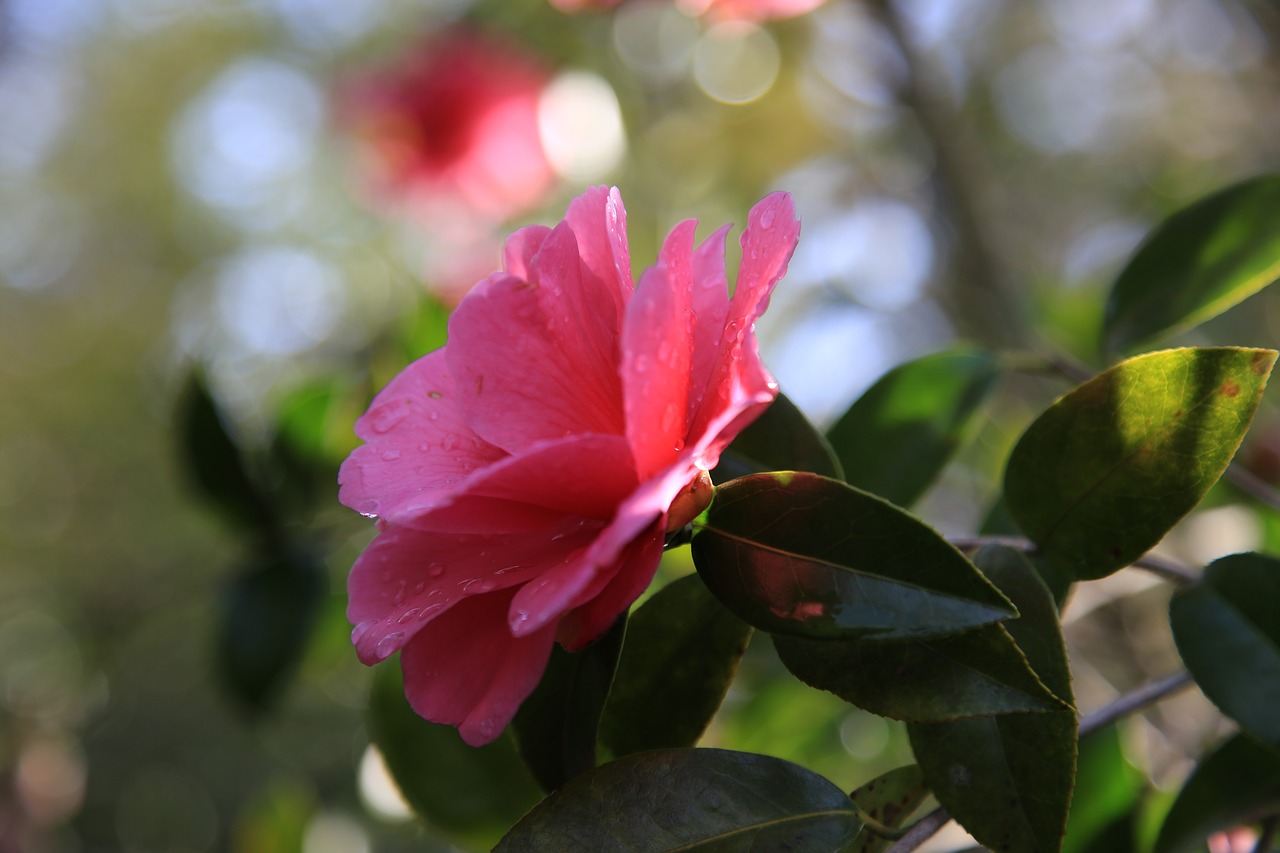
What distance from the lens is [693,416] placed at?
0.43 metres

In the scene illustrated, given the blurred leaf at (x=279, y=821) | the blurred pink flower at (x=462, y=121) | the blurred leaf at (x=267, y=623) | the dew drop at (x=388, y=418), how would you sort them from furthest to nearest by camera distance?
the blurred pink flower at (x=462, y=121), the blurred leaf at (x=279, y=821), the blurred leaf at (x=267, y=623), the dew drop at (x=388, y=418)

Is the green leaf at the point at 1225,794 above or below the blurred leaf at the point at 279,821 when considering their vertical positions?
above

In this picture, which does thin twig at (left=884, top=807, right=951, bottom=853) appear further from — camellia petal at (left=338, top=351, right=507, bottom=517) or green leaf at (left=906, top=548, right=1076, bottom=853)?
camellia petal at (left=338, top=351, right=507, bottom=517)

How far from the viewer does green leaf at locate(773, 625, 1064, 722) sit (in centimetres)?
36

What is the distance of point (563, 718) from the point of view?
1.54ft

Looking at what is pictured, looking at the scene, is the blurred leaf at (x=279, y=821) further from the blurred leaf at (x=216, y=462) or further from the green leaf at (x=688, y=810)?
the green leaf at (x=688, y=810)

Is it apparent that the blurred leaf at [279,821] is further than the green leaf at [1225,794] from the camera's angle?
Yes

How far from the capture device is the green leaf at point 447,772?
69 centimetres

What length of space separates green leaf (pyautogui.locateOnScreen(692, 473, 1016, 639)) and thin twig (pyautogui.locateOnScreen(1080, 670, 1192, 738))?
19cm

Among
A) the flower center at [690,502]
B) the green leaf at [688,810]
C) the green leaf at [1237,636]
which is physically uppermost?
the flower center at [690,502]

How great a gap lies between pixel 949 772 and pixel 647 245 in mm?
1768

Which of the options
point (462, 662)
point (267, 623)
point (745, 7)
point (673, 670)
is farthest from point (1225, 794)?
point (745, 7)

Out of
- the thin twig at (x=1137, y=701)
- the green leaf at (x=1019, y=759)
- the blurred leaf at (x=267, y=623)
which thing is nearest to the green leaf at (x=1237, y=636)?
the thin twig at (x=1137, y=701)

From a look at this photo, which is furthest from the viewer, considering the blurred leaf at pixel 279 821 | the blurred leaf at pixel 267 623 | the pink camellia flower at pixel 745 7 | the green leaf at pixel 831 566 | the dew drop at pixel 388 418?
the pink camellia flower at pixel 745 7
